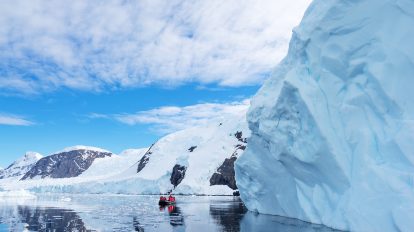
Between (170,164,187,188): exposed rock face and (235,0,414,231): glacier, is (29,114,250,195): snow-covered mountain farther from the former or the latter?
(235,0,414,231): glacier

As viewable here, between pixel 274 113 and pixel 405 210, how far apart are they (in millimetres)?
10697

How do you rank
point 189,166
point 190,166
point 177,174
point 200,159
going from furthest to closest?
1. point 177,174
2. point 200,159
3. point 189,166
4. point 190,166

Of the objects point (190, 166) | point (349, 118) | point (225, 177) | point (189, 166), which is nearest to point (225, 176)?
Answer: point (225, 177)

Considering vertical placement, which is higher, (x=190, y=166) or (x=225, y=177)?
(x=190, y=166)

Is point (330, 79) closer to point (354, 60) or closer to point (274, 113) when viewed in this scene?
point (354, 60)

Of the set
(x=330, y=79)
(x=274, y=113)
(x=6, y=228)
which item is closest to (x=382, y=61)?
(x=330, y=79)

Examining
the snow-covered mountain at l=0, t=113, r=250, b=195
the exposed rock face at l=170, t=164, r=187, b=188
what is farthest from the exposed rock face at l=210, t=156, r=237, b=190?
the exposed rock face at l=170, t=164, r=187, b=188

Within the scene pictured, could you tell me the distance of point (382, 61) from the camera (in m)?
18.1

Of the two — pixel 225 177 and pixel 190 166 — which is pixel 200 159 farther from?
pixel 225 177

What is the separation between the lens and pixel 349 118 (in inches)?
747

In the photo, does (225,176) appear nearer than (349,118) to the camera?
No

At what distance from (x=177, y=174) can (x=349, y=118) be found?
80.8 meters

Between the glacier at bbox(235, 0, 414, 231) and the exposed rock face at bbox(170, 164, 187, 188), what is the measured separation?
7088cm

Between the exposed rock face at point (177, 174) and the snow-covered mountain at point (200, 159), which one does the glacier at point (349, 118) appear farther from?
the exposed rock face at point (177, 174)
